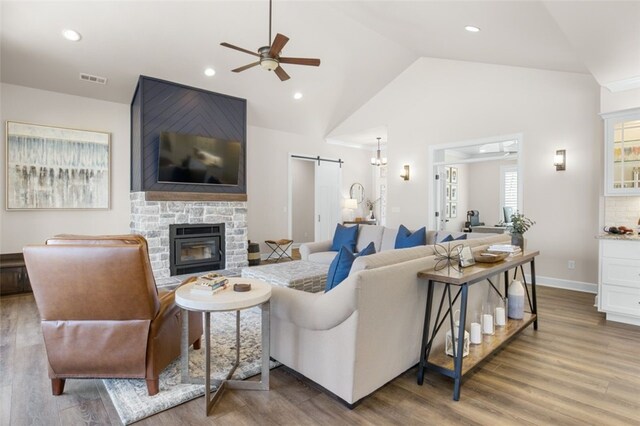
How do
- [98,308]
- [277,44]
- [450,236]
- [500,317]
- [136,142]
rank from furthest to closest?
1. [136,142]
2. [450,236]
3. [277,44]
4. [500,317]
5. [98,308]

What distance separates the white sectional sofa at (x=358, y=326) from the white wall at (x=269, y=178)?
16.6 feet

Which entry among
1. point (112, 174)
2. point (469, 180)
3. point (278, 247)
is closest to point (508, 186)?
point (469, 180)

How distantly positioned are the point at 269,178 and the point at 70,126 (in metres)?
3.64

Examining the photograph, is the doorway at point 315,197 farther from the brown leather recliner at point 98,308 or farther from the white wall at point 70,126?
the brown leather recliner at point 98,308

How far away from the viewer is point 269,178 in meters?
7.61

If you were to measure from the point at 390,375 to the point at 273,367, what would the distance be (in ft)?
2.90

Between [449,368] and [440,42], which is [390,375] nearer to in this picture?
[449,368]

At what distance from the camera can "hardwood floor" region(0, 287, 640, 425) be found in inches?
77.9

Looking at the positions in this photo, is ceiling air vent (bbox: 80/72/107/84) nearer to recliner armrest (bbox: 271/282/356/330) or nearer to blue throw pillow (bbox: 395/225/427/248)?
recliner armrest (bbox: 271/282/356/330)

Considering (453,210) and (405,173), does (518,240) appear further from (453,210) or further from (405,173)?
(453,210)

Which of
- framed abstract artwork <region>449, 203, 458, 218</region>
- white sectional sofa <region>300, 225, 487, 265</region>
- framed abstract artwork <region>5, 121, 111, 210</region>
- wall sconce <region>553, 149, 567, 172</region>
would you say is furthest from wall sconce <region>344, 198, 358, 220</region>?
framed abstract artwork <region>5, 121, 111, 210</region>

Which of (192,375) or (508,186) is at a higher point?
(508,186)

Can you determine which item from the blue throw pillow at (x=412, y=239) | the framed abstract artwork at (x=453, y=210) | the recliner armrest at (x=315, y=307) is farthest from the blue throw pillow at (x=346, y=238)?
the framed abstract artwork at (x=453, y=210)

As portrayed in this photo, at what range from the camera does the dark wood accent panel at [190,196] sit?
5.20 meters
